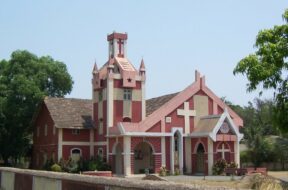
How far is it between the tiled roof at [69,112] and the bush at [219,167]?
1221 centimetres

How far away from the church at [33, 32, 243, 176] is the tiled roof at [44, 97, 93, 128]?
9cm

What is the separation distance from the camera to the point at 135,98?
4303 centimetres

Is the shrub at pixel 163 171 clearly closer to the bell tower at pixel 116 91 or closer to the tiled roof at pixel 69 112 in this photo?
the bell tower at pixel 116 91

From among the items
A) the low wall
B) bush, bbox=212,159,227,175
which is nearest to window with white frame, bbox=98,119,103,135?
bush, bbox=212,159,227,175

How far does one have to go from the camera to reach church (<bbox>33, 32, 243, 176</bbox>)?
41.0m

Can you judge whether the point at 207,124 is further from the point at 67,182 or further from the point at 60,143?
the point at 67,182

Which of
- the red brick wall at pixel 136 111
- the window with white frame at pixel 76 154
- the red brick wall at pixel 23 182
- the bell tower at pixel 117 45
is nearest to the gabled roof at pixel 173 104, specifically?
the red brick wall at pixel 136 111

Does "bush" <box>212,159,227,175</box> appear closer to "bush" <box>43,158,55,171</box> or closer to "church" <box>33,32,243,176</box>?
"church" <box>33,32,243,176</box>

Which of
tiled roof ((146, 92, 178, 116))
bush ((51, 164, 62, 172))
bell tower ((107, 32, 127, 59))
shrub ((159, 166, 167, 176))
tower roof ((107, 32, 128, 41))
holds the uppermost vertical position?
tower roof ((107, 32, 128, 41))

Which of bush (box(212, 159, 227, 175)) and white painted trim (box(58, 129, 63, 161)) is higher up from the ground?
white painted trim (box(58, 129, 63, 161))

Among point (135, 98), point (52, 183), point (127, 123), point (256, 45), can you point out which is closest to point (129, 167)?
point (127, 123)

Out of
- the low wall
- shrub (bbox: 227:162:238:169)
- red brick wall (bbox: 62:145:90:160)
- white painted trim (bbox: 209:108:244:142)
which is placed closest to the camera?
the low wall

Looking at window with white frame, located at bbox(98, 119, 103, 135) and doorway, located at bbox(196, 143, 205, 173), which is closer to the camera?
doorway, located at bbox(196, 143, 205, 173)

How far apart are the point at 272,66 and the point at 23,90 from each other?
39.0m
